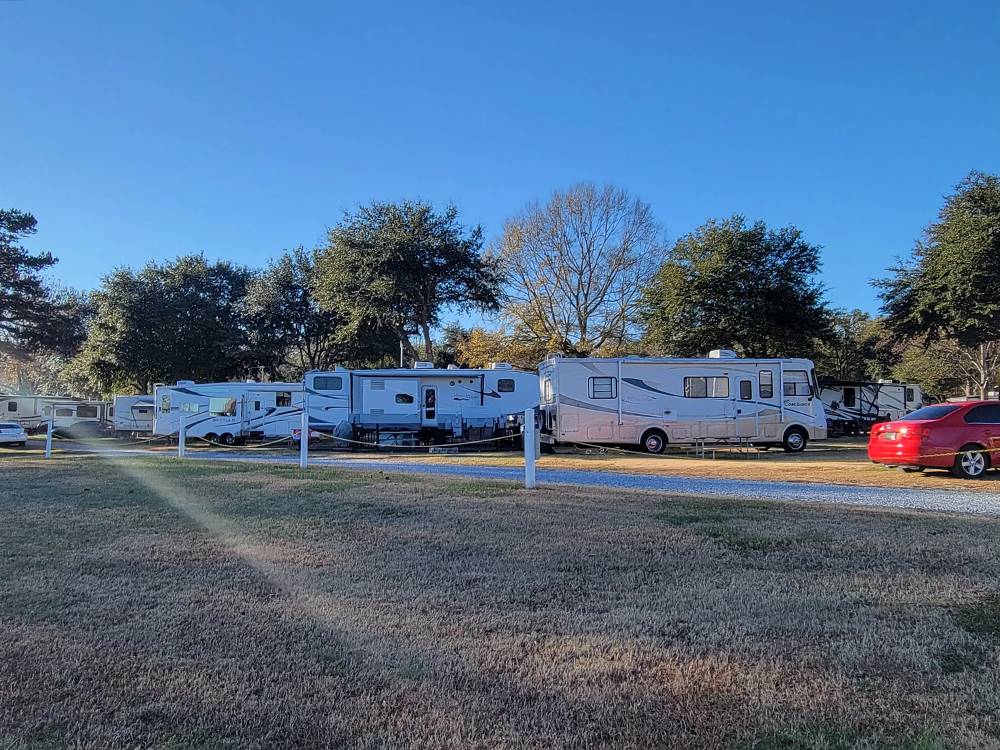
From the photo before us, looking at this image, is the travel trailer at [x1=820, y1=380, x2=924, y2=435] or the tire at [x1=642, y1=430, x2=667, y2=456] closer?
the tire at [x1=642, y1=430, x2=667, y2=456]

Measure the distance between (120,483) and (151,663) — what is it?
27.0 feet

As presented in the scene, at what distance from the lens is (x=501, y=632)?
12.1 ft

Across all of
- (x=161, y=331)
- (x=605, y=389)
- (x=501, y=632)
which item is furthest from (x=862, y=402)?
(x=161, y=331)

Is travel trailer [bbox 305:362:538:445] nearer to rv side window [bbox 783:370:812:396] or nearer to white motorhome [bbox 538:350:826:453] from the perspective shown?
white motorhome [bbox 538:350:826:453]

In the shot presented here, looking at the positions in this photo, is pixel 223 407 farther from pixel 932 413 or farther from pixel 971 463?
pixel 971 463

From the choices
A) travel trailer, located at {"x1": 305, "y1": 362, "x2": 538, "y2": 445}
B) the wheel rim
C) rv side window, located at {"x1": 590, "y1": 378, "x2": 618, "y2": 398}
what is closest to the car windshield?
the wheel rim

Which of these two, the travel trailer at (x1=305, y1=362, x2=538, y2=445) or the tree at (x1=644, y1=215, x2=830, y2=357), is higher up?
the tree at (x1=644, y1=215, x2=830, y2=357)

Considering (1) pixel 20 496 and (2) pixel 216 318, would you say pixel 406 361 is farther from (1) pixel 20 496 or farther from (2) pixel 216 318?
(1) pixel 20 496

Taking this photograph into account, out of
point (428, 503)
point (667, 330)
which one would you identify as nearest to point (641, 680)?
point (428, 503)

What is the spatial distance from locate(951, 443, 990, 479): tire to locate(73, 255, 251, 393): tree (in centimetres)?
3238

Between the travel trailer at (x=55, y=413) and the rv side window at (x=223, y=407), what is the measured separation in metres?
12.9

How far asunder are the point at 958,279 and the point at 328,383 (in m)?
23.2

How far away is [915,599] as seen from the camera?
14.1ft

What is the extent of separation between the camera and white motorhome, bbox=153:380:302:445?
25828mm
